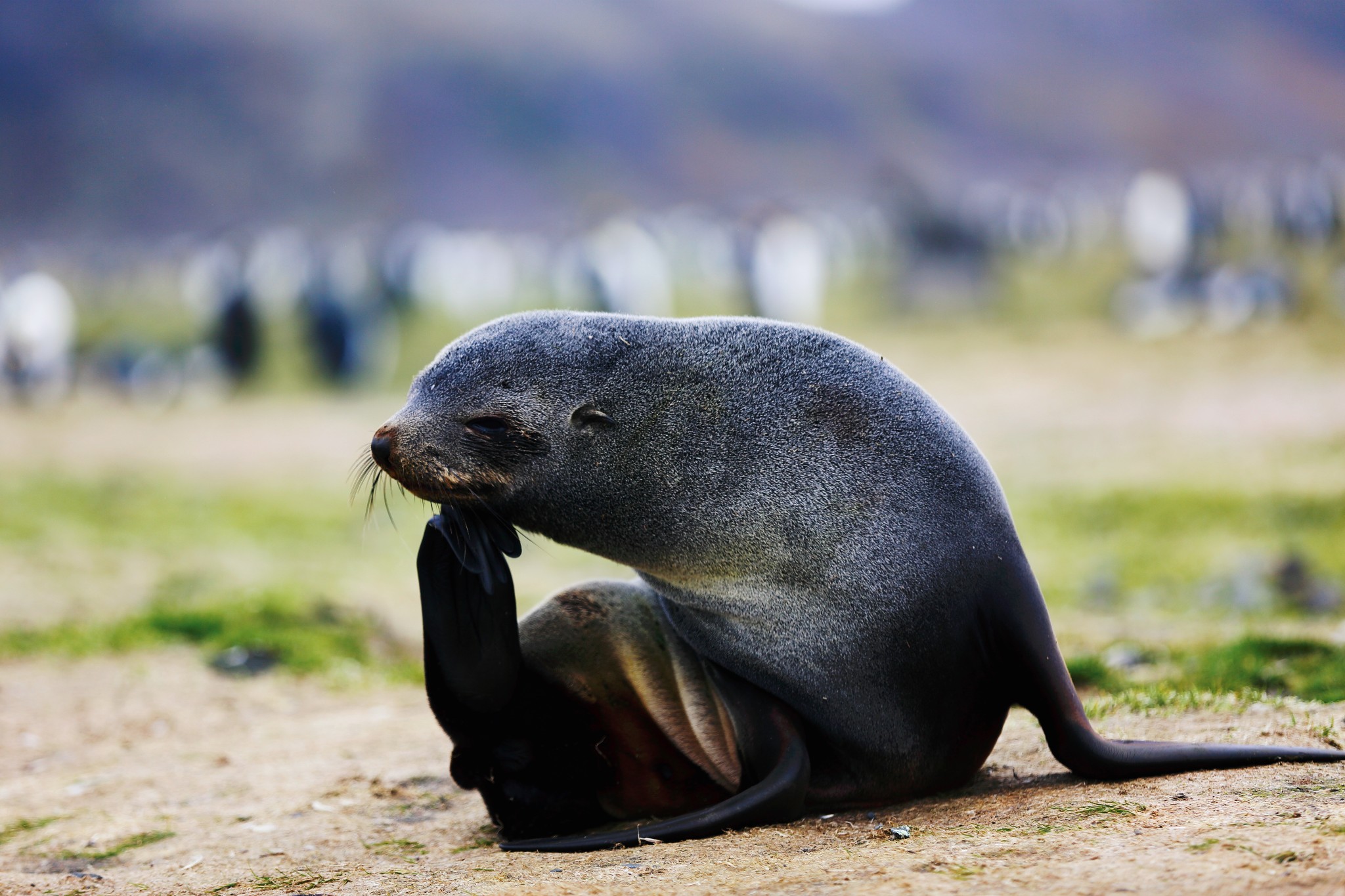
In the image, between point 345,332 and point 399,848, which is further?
point 345,332

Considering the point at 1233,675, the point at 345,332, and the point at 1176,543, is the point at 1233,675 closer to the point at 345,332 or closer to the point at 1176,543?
the point at 1176,543

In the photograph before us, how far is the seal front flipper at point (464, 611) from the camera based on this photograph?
3549 millimetres

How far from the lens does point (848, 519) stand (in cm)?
347

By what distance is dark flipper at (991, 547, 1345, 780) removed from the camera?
3.44m

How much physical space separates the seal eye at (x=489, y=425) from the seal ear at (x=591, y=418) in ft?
0.64

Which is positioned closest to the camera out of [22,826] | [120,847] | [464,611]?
[464,611]

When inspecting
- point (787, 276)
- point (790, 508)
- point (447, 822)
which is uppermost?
point (787, 276)

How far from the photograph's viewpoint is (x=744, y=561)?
137 inches

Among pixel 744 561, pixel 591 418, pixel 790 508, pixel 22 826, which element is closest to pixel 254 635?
pixel 22 826

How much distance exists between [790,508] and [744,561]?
193 mm

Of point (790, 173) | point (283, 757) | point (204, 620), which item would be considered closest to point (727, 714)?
point (283, 757)

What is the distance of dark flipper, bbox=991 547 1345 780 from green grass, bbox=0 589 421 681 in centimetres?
407

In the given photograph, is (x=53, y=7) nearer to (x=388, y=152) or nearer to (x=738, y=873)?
(x=388, y=152)

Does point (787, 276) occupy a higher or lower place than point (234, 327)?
higher
